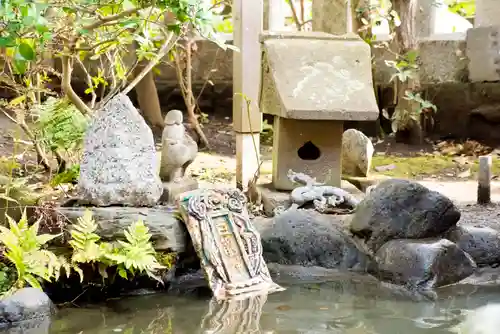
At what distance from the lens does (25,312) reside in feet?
15.4

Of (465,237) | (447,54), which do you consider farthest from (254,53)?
(447,54)

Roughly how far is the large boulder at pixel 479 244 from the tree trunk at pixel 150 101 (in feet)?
17.6

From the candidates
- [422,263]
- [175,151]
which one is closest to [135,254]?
[175,151]

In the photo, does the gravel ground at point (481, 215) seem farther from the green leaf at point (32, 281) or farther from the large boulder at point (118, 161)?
the green leaf at point (32, 281)

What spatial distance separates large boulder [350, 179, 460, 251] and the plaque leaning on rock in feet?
3.12

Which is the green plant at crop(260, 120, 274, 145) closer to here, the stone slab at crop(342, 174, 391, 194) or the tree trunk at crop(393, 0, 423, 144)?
the tree trunk at crop(393, 0, 423, 144)

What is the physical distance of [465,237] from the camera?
6023 mm

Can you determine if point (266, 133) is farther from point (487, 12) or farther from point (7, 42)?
point (7, 42)

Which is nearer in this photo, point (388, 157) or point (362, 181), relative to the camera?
point (362, 181)

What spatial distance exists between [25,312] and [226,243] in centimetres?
159

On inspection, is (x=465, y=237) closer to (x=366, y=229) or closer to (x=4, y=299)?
(x=366, y=229)

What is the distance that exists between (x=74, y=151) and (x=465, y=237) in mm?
3693

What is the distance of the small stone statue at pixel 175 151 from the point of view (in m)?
6.33

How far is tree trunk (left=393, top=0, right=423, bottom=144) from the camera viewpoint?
922 centimetres
